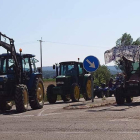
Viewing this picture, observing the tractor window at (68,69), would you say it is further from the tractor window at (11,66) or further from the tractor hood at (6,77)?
the tractor hood at (6,77)

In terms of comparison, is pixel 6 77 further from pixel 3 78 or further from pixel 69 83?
pixel 69 83

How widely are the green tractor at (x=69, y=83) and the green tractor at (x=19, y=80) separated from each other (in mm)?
5574

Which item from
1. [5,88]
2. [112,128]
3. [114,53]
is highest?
[114,53]

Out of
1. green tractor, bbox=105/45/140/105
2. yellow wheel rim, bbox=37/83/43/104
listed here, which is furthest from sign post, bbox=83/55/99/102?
yellow wheel rim, bbox=37/83/43/104

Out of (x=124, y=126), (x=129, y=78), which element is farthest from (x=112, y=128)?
(x=129, y=78)

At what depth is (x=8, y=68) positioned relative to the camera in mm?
18109

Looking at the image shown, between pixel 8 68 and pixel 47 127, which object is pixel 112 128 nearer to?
pixel 47 127

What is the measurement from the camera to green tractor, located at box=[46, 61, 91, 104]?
24688 millimetres

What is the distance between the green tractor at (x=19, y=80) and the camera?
16.8 meters

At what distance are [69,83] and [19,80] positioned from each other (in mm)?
8167

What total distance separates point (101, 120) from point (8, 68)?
7.27 m

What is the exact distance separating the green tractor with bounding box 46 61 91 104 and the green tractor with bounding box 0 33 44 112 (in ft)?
18.3

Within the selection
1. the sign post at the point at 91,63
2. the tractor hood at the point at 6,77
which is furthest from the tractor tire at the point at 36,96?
→ the sign post at the point at 91,63

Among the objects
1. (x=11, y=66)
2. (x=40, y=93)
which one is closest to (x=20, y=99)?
(x=11, y=66)
